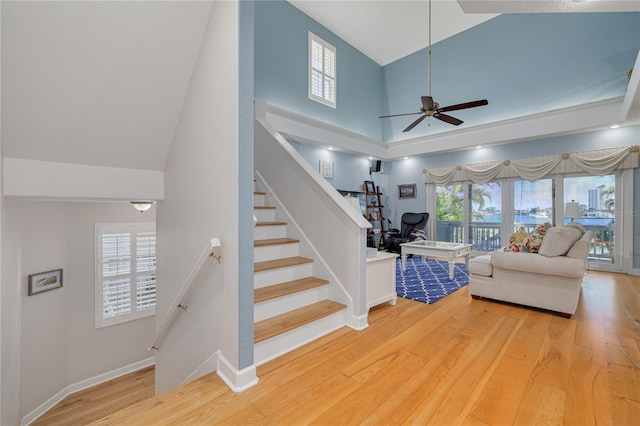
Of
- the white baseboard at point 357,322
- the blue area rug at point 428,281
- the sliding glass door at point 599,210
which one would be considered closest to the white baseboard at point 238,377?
the white baseboard at point 357,322

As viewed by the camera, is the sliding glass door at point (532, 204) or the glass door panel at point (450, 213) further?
the glass door panel at point (450, 213)

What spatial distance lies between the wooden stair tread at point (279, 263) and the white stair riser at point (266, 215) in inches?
26.8

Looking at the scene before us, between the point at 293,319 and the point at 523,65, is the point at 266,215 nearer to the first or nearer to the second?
the point at 293,319

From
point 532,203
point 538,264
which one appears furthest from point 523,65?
point 538,264

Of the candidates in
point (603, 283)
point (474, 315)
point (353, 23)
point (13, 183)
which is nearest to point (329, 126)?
point (353, 23)

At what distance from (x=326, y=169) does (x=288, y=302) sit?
14.2ft

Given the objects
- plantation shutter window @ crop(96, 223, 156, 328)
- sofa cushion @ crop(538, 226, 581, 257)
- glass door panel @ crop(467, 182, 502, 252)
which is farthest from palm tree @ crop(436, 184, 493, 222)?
plantation shutter window @ crop(96, 223, 156, 328)

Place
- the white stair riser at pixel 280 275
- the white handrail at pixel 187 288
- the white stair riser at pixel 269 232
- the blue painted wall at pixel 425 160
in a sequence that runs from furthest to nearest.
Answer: the blue painted wall at pixel 425 160
the white stair riser at pixel 269 232
the white stair riser at pixel 280 275
the white handrail at pixel 187 288

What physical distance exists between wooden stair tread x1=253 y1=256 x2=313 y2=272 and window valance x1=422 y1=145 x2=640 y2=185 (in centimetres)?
512

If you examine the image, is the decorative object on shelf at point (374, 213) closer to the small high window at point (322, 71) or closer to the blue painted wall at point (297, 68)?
the blue painted wall at point (297, 68)

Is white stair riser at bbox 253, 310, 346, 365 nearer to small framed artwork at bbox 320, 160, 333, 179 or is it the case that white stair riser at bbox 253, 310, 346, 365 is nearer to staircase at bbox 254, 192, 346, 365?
staircase at bbox 254, 192, 346, 365

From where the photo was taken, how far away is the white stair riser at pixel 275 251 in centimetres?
278

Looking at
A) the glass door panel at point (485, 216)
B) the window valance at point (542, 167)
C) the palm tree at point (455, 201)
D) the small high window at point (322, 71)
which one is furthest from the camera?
the palm tree at point (455, 201)

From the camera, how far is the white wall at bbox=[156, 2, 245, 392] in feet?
5.78
